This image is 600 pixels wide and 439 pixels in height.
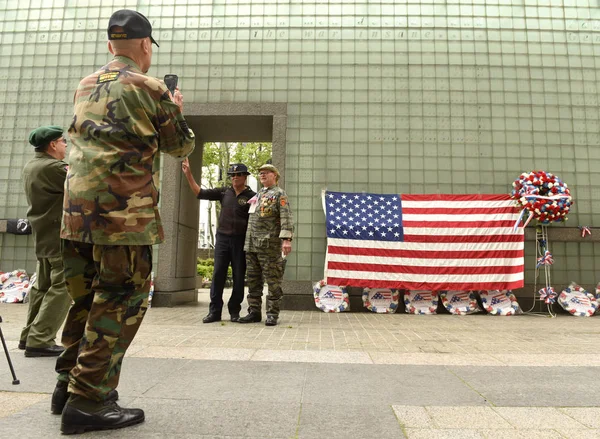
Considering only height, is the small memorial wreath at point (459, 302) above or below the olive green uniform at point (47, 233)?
below

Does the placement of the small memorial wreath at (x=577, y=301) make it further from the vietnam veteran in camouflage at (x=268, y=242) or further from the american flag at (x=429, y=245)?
the vietnam veteran in camouflage at (x=268, y=242)

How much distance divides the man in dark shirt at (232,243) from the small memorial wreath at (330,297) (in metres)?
1.75

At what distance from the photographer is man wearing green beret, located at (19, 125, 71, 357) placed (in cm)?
329

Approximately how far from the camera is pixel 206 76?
25.4ft

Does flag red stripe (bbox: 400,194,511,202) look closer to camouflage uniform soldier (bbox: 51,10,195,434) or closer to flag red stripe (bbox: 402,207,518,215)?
flag red stripe (bbox: 402,207,518,215)

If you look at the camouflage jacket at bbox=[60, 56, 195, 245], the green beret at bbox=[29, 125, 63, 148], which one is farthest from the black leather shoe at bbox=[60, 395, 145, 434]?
the green beret at bbox=[29, 125, 63, 148]

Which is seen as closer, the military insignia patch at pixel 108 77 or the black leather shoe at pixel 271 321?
the military insignia patch at pixel 108 77

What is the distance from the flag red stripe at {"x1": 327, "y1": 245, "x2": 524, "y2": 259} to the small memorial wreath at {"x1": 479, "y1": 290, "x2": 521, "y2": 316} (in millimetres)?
630

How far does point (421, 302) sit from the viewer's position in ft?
22.9

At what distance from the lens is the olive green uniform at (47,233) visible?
3295mm

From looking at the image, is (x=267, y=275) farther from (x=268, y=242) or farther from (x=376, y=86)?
(x=376, y=86)

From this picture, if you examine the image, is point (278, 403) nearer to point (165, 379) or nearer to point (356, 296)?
point (165, 379)

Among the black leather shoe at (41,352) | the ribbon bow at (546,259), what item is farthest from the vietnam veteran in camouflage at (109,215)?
the ribbon bow at (546,259)

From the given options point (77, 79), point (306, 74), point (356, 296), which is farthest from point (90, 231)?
point (77, 79)
